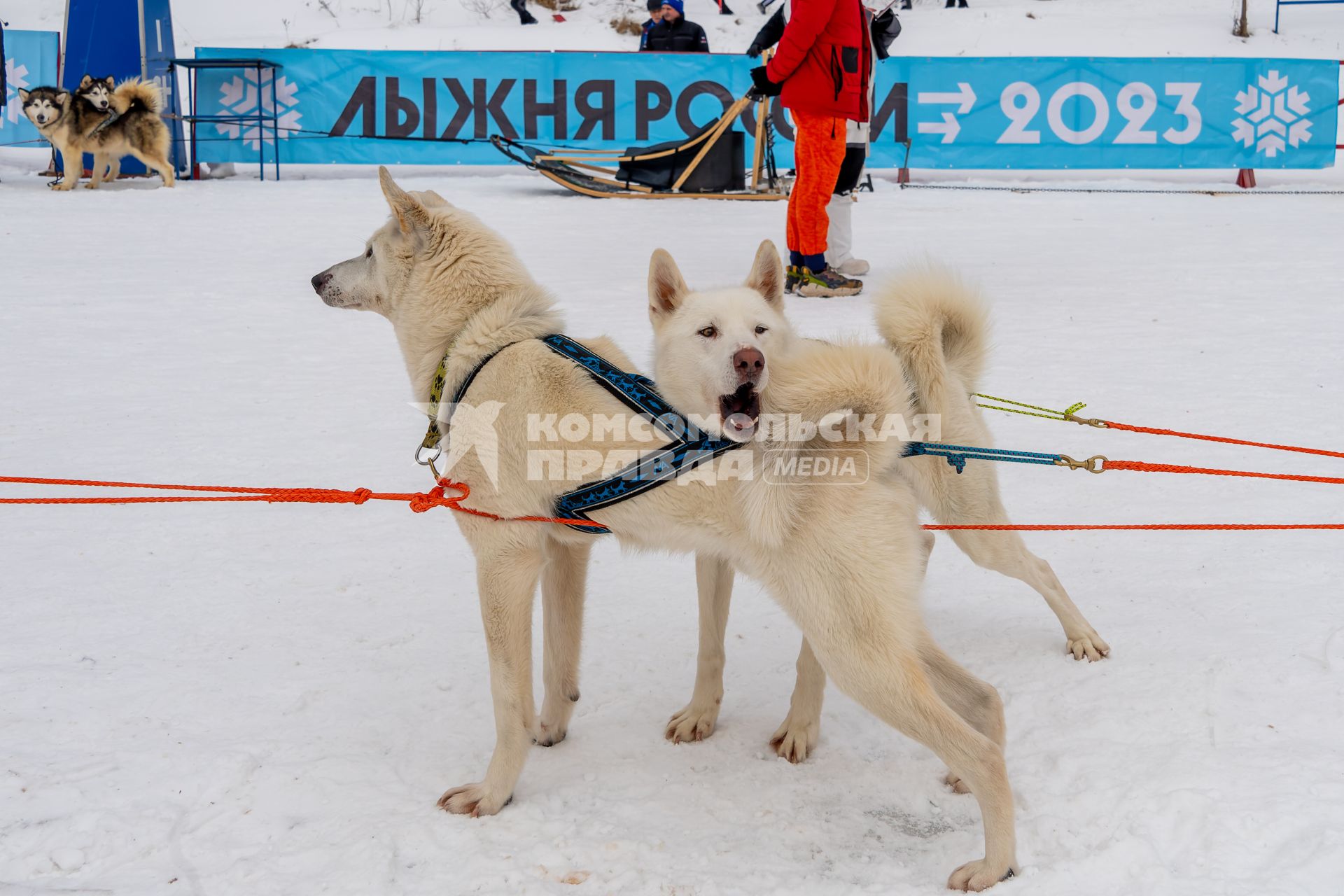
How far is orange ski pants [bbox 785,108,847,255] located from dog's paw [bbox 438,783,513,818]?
494cm

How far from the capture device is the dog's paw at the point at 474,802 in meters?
2.36

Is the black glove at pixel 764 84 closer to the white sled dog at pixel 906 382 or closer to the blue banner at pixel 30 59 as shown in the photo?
the white sled dog at pixel 906 382

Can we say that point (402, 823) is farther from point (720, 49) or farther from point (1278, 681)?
point (720, 49)

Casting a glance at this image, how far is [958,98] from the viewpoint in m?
12.1

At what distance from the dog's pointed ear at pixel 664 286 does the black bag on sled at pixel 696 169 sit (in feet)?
27.4

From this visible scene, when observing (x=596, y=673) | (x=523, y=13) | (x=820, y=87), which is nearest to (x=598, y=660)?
(x=596, y=673)

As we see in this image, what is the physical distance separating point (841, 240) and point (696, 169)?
12.9 ft

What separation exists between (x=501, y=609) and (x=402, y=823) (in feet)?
1.69

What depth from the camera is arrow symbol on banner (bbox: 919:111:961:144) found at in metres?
12.2

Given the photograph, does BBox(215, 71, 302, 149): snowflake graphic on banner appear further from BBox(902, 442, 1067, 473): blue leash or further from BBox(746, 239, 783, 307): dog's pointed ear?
BBox(902, 442, 1067, 473): blue leash

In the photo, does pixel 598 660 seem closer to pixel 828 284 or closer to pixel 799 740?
pixel 799 740

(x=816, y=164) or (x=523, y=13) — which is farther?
(x=523, y=13)

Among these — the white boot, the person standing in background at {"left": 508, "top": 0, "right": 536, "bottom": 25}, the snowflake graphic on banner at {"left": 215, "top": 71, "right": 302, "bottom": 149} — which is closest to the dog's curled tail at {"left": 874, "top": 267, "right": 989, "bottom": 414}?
the white boot

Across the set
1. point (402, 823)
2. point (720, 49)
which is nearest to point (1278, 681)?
point (402, 823)
